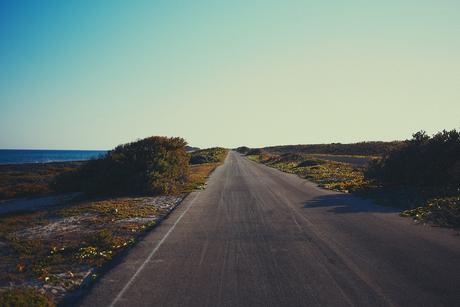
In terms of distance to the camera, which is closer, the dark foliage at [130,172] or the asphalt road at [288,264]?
the asphalt road at [288,264]

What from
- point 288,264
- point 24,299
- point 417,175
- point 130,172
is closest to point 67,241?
point 24,299

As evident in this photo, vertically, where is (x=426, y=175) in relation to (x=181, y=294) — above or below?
above

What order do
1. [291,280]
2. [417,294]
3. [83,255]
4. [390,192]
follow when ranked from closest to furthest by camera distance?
[417,294] < [291,280] < [83,255] < [390,192]

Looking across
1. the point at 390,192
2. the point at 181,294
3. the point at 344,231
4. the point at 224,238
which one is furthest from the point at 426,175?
the point at 181,294

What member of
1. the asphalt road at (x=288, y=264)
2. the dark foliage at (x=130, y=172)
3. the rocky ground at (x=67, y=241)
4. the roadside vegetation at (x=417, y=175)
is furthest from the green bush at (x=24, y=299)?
the dark foliage at (x=130, y=172)

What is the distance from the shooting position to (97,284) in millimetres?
7414

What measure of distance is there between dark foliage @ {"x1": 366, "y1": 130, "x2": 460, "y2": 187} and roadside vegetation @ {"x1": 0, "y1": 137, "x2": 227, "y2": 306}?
1237 cm

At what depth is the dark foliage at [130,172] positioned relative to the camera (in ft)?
74.2

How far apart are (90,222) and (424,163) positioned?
1745cm

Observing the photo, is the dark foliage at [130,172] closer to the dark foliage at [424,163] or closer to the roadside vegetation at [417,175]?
the roadside vegetation at [417,175]

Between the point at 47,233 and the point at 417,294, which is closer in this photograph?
the point at 417,294

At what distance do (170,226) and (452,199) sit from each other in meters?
11.5

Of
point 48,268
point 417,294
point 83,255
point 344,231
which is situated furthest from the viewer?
point 344,231

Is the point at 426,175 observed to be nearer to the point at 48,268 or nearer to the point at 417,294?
the point at 417,294
